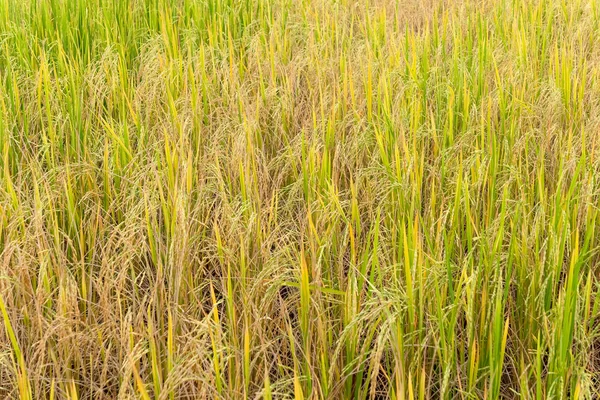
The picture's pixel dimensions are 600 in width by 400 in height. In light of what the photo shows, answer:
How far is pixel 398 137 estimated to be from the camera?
1714 millimetres

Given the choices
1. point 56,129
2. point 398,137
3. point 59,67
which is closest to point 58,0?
point 59,67

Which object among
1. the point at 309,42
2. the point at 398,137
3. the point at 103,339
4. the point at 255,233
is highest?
the point at 309,42

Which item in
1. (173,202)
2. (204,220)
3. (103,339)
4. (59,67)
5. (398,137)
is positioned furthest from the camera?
(59,67)

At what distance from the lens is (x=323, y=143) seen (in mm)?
1776

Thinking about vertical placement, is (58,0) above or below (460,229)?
above

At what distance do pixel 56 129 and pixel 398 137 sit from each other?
998mm

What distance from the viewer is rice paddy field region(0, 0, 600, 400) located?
111 cm

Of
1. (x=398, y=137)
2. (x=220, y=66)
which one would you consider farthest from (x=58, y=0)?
(x=398, y=137)

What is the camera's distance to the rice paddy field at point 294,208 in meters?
1.11

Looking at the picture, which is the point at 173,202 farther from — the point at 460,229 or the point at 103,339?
the point at 460,229

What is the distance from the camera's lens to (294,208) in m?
1.63

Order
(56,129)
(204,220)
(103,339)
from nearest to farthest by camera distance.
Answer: (103,339) < (204,220) < (56,129)

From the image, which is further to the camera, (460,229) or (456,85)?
(456,85)

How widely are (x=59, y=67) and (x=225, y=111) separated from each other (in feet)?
2.12
